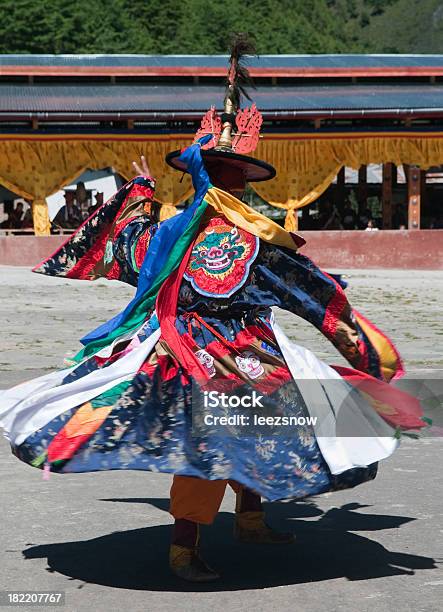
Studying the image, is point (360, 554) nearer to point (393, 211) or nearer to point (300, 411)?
point (300, 411)

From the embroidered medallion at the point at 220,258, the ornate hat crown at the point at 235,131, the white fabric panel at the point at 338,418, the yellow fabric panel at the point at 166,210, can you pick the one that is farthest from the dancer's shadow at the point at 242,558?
the yellow fabric panel at the point at 166,210

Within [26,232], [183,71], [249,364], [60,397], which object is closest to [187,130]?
[183,71]

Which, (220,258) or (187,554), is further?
(220,258)

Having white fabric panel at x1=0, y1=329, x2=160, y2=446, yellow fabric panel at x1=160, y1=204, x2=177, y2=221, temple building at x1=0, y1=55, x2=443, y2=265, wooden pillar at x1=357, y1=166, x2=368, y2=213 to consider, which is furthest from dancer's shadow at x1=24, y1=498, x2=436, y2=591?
wooden pillar at x1=357, y1=166, x2=368, y2=213

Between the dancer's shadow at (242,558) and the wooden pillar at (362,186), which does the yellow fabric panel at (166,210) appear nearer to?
the wooden pillar at (362,186)

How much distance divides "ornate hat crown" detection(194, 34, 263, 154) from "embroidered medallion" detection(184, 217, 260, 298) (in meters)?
0.39

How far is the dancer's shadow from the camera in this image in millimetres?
4500

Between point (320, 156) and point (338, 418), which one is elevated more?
point (338, 418)

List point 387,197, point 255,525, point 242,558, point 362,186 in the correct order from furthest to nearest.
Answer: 1. point 362,186
2. point 387,197
3. point 255,525
4. point 242,558

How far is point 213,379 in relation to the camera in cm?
444

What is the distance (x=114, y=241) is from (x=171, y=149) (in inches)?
771

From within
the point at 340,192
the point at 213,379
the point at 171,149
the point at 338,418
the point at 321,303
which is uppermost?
the point at 321,303

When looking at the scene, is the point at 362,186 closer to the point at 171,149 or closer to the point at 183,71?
the point at 183,71

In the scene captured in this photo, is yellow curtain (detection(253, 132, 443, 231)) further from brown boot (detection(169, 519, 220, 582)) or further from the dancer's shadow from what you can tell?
brown boot (detection(169, 519, 220, 582))
